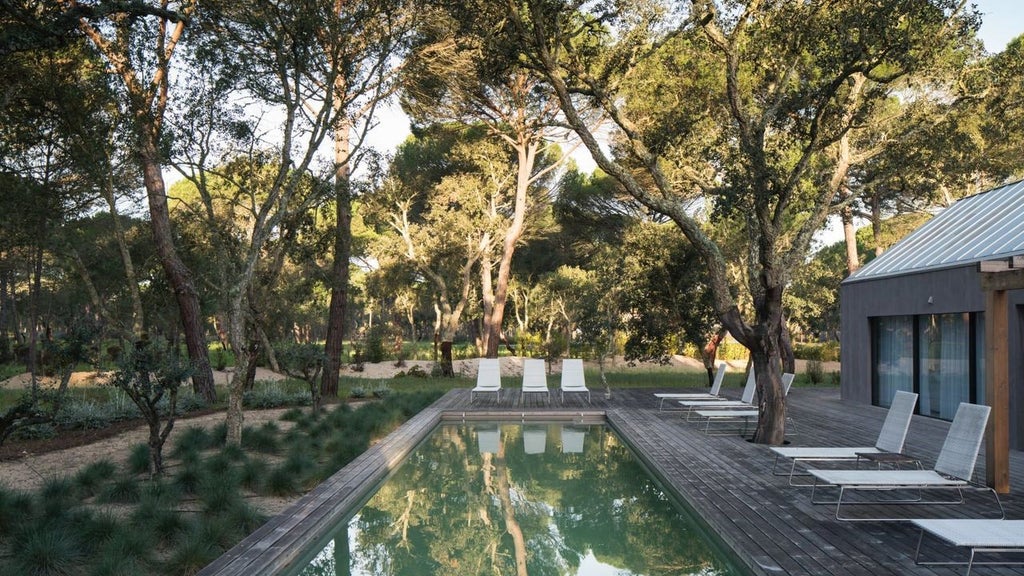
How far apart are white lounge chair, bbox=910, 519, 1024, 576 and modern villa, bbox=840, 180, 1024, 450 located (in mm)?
5824

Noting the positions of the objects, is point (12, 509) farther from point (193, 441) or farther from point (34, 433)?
point (34, 433)

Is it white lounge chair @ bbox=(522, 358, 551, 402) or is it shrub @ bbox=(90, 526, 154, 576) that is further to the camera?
white lounge chair @ bbox=(522, 358, 551, 402)

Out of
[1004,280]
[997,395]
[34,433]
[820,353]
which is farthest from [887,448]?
[820,353]

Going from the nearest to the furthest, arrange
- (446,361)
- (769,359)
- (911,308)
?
1. (769,359)
2. (911,308)
3. (446,361)

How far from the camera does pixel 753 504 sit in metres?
6.12

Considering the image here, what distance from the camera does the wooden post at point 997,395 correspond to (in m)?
6.36

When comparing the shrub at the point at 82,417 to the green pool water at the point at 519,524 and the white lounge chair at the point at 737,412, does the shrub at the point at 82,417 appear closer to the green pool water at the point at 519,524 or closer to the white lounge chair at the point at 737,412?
the green pool water at the point at 519,524

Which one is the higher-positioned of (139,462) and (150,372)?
(150,372)

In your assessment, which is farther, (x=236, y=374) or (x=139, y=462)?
(x=236, y=374)

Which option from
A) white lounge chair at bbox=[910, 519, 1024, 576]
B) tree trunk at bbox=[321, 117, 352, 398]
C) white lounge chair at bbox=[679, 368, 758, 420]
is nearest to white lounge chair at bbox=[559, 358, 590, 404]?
white lounge chair at bbox=[679, 368, 758, 420]

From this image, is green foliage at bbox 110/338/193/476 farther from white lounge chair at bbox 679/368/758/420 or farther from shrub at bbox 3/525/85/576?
white lounge chair at bbox 679/368/758/420

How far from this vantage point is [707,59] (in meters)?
12.6

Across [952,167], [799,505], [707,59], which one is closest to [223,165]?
[707,59]

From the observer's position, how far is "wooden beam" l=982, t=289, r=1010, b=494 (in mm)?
6363
